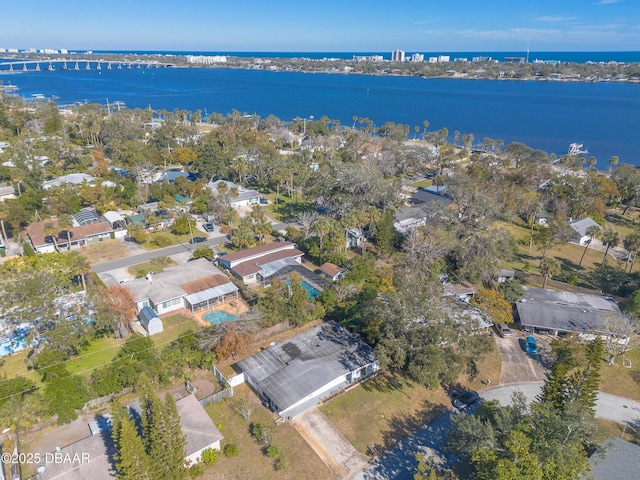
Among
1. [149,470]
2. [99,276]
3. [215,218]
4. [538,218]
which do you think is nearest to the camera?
[149,470]

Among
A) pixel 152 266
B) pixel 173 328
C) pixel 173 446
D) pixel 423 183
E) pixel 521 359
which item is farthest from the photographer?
pixel 423 183

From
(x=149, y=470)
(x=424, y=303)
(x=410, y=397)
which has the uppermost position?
(x=424, y=303)

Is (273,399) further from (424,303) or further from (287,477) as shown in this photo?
(424,303)

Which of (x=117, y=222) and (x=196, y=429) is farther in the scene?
(x=117, y=222)

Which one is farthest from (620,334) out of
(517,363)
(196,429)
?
(196,429)

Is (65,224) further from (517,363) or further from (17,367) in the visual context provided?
(517,363)

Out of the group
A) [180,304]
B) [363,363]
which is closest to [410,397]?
[363,363]
